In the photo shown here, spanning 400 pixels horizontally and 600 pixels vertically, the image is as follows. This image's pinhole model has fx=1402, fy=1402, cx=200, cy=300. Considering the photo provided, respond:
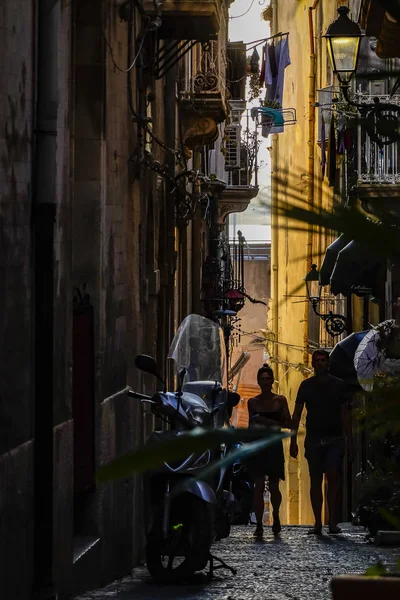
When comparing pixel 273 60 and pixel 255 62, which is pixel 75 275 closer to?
pixel 273 60

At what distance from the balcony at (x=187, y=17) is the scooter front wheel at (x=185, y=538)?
5.74 meters

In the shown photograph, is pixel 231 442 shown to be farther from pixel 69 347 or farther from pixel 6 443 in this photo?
pixel 69 347

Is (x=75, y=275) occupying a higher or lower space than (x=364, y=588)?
higher

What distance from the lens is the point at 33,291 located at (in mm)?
7133

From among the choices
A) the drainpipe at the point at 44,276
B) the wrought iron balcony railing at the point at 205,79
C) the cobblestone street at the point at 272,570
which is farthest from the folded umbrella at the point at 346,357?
the drainpipe at the point at 44,276

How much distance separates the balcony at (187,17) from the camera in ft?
44.5

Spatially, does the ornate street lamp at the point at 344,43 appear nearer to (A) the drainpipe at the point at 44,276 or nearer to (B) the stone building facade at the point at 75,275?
(B) the stone building facade at the point at 75,275

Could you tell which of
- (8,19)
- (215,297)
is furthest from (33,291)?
(215,297)

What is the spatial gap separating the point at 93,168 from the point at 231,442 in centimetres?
872

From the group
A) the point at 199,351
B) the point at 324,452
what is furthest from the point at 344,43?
the point at 199,351

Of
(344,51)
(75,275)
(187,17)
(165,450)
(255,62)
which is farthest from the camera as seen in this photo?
(255,62)

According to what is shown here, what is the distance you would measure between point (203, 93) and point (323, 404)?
8972 millimetres

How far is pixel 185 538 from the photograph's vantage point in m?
9.24

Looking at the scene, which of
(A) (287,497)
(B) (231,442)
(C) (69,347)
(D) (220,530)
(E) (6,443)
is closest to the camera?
(B) (231,442)
